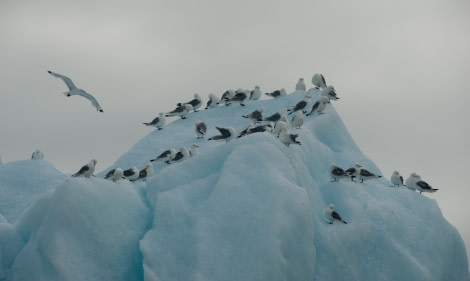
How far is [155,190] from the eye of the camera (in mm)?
23438

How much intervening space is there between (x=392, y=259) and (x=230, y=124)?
8.94 metres

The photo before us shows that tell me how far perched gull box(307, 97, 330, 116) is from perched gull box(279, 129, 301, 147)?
506 cm

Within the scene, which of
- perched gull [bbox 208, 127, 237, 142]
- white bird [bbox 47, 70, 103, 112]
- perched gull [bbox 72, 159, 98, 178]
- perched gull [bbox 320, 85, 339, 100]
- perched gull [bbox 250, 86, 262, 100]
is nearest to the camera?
perched gull [bbox 72, 159, 98, 178]

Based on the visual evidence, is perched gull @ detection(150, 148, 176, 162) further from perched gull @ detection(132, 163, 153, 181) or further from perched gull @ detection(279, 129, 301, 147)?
perched gull @ detection(279, 129, 301, 147)

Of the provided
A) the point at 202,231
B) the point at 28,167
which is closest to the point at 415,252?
the point at 202,231

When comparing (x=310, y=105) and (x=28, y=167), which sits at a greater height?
(x=310, y=105)

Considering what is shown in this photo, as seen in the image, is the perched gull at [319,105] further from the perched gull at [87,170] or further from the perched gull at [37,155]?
the perched gull at [37,155]

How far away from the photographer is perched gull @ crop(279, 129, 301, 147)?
944 inches

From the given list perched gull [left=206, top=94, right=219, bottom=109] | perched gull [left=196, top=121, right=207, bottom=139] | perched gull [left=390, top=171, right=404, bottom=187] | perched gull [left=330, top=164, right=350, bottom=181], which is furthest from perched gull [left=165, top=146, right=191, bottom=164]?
perched gull [left=390, top=171, right=404, bottom=187]

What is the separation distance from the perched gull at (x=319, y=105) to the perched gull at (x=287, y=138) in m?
5.06

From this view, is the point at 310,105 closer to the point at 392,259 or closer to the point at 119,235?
Answer: the point at 392,259

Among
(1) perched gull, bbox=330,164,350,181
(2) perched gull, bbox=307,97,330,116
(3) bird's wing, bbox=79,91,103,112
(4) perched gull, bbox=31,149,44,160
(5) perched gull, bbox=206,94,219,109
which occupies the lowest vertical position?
(4) perched gull, bbox=31,149,44,160

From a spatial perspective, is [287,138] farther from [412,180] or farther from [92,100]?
[92,100]

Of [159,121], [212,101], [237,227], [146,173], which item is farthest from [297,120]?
[212,101]
